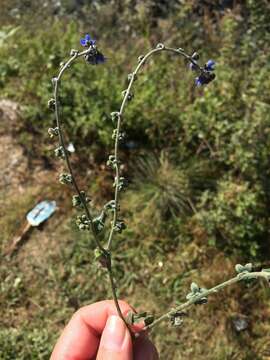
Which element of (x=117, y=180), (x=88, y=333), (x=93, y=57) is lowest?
(x=88, y=333)

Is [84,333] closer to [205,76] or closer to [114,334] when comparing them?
[114,334]

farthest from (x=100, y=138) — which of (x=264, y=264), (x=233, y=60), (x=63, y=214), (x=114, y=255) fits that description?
(x=264, y=264)

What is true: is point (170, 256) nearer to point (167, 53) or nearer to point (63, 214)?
point (63, 214)

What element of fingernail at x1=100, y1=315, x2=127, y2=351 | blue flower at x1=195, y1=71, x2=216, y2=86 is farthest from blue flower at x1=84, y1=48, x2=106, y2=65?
fingernail at x1=100, y1=315, x2=127, y2=351

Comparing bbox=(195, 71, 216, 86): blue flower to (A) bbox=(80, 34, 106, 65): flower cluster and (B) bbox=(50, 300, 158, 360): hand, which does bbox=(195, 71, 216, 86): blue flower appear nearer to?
(A) bbox=(80, 34, 106, 65): flower cluster

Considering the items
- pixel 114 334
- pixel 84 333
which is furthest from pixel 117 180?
pixel 84 333

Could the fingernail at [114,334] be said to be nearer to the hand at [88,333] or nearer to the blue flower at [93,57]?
the hand at [88,333]

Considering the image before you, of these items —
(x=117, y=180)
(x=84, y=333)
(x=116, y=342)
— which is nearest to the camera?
(x=117, y=180)
